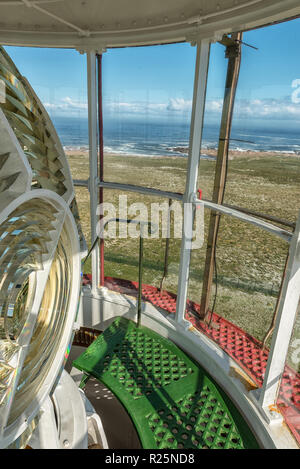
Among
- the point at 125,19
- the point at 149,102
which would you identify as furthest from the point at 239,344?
the point at 149,102

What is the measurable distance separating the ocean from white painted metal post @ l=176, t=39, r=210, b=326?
19cm

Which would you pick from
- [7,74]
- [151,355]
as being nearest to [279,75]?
[7,74]

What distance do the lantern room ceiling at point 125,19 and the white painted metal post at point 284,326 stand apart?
1439 millimetres

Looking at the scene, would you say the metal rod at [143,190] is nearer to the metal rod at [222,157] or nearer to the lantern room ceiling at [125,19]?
the metal rod at [222,157]

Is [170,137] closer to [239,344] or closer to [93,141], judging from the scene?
[93,141]

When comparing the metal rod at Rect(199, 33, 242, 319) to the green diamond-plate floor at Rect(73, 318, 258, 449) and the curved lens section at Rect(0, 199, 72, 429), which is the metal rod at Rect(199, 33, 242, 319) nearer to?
the green diamond-plate floor at Rect(73, 318, 258, 449)

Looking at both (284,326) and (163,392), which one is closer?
(284,326)

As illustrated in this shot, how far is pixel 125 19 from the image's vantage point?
2518 mm

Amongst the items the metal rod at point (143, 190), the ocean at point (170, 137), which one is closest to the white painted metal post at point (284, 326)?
the ocean at point (170, 137)

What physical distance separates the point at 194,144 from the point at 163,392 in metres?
2.12

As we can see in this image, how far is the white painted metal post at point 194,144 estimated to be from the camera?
7.52 ft

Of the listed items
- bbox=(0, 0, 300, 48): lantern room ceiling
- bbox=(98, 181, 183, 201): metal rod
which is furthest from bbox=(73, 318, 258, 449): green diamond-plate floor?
bbox=(0, 0, 300, 48): lantern room ceiling

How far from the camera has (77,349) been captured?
4.02m

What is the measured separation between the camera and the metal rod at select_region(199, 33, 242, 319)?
242 centimetres
